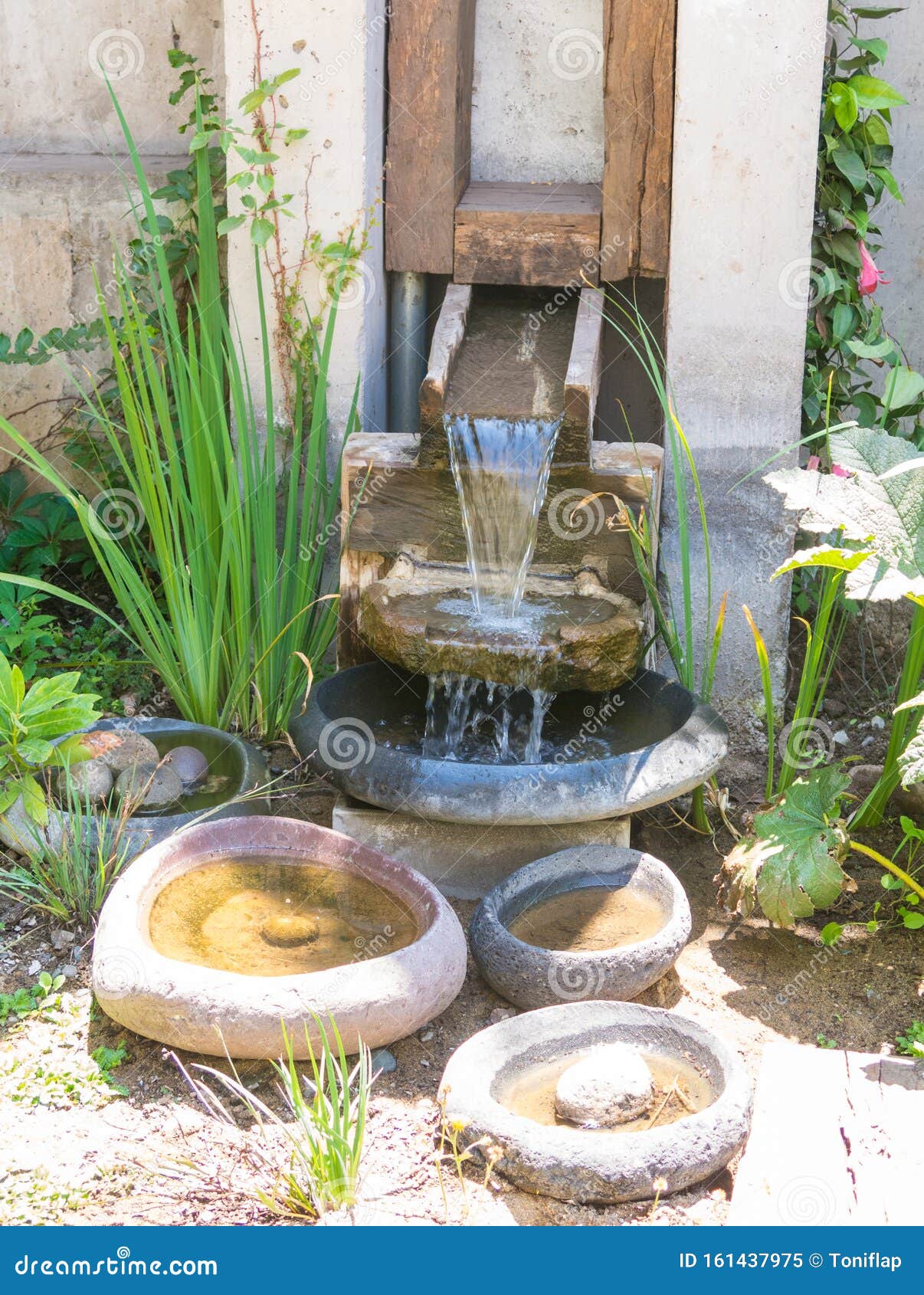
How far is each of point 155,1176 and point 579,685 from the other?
62.6 inches

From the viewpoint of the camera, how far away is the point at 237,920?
2.93 m

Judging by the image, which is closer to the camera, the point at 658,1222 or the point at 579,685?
the point at 658,1222

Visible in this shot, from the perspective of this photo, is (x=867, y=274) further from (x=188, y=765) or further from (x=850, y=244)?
(x=188, y=765)

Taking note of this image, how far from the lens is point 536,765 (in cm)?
311

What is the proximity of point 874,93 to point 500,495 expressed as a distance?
1651 millimetres

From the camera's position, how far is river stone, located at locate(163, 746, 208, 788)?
3504 mm

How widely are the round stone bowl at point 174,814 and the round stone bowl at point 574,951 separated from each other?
0.75 metres

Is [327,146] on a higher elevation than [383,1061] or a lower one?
higher

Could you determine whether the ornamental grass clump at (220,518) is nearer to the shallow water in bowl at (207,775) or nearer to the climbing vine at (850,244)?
the shallow water in bowl at (207,775)

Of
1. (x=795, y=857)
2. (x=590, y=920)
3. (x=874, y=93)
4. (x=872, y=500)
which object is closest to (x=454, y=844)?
(x=590, y=920)

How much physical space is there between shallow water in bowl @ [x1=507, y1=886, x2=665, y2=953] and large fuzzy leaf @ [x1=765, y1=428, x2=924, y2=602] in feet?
3.05

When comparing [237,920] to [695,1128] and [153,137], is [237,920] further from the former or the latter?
[153,137]

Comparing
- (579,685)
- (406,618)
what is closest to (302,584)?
(406,618)

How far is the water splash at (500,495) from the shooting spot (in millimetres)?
3512
